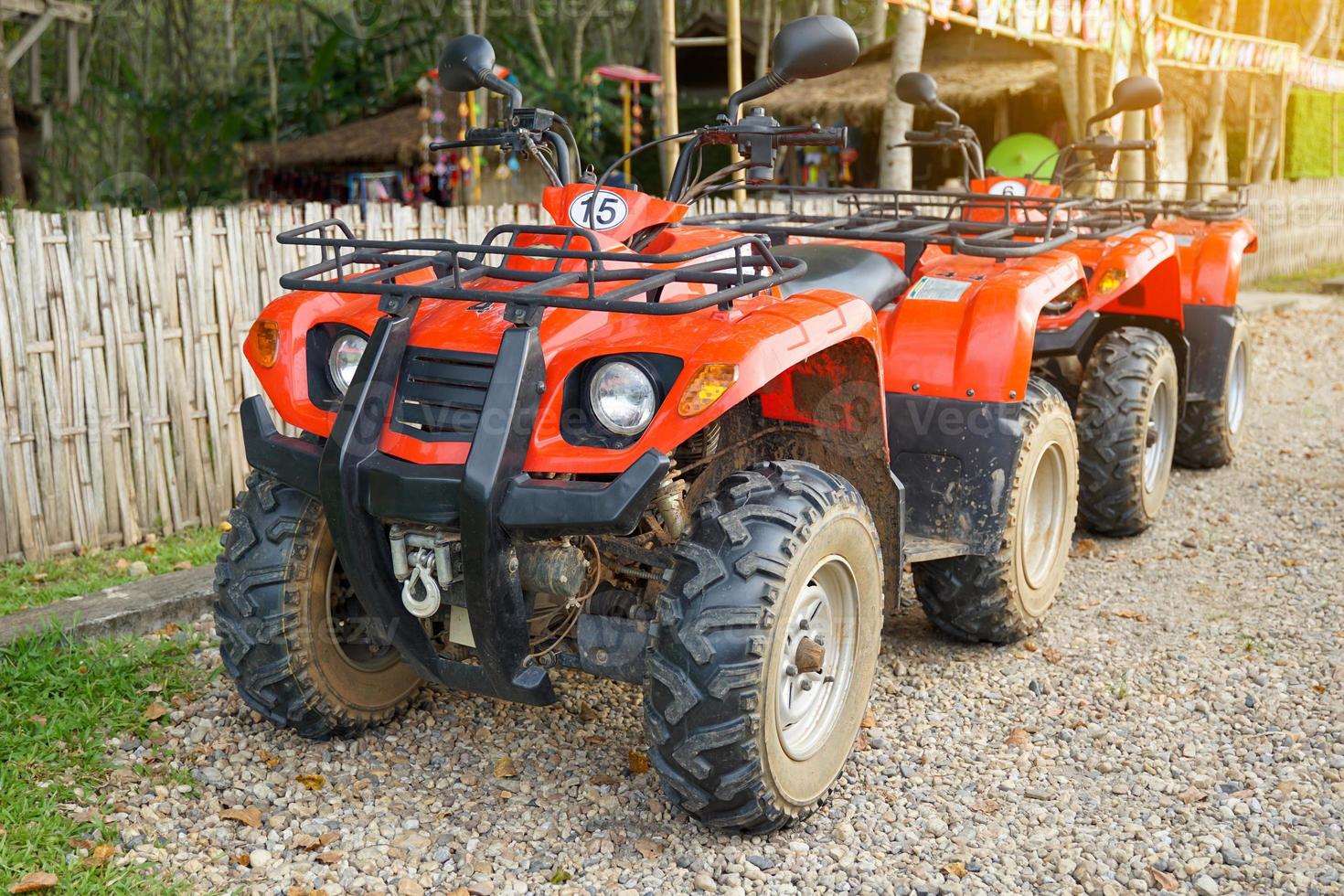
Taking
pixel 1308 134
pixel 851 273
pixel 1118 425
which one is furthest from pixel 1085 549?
pixel 1308 134

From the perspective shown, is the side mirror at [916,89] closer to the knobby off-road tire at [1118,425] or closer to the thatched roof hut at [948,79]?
the knobby off-road tire at [1118,425]

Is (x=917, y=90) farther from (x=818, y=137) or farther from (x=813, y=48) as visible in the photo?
(x=813, y=48)

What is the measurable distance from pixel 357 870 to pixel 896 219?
11.5 feet

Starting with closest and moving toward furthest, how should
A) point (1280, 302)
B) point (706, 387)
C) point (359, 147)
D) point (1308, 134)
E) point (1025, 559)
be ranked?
point (706, 387) < point (1025, 559) < point (1280, 302) < point (359, 147) < point (1308, 134)

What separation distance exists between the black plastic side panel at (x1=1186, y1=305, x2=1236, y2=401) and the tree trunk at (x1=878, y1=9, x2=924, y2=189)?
429cm

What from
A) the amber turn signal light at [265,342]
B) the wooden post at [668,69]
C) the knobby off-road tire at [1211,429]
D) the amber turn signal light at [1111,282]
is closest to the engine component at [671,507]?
the amber turn signal light at [265,342]

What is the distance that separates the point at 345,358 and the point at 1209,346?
5.16 metres

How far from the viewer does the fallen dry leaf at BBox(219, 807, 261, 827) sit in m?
3.48

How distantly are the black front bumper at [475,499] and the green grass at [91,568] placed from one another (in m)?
2.33

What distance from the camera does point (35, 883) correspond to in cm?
311

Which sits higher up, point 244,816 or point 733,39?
point 733,39

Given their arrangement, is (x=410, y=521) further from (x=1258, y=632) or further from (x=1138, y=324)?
(x=1138, y=324)

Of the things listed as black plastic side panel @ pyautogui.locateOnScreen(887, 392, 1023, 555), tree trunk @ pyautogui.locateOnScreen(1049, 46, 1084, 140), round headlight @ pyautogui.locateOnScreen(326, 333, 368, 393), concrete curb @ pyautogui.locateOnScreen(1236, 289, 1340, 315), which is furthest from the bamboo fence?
concrete curb @ pyautogui.locateOnScreen(1236, 289, 1340, 315)

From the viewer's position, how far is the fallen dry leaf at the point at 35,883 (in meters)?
3.10
